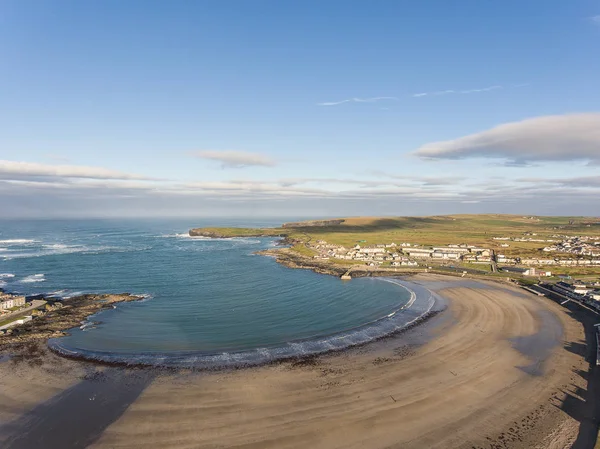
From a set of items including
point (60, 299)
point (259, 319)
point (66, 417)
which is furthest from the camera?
point (60, 299)

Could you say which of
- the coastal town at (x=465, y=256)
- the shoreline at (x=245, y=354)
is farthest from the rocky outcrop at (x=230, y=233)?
the shoreline at (x=245, y=354)

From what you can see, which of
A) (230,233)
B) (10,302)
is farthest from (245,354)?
(230,233)

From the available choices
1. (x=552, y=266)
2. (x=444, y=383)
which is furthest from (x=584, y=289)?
(x=444, y=383)

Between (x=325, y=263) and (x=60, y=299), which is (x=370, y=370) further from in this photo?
(x=325, y=263)

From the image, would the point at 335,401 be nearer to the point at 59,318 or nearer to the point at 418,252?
the point at 59,318

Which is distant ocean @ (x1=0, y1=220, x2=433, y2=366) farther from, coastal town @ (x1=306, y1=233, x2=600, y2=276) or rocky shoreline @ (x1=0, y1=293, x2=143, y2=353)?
coastal town @ (x1=306, y1=233, x2=600, y2=276)

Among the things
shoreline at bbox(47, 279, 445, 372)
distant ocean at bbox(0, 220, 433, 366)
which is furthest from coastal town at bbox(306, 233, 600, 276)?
shoreline at bbox(47, 279, 445, 372)

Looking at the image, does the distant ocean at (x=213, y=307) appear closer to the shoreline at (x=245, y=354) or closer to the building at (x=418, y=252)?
the shoreline at (x=245, y=354)
